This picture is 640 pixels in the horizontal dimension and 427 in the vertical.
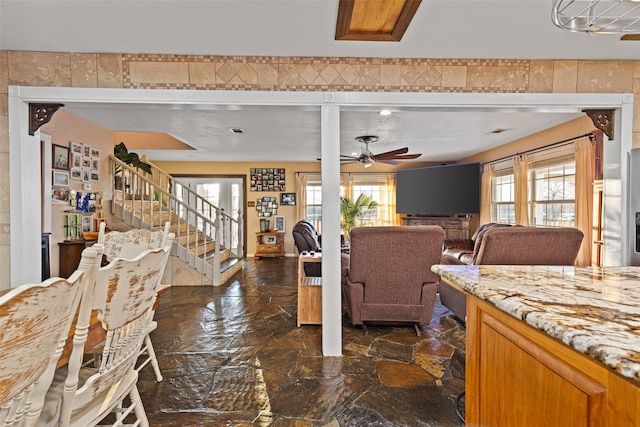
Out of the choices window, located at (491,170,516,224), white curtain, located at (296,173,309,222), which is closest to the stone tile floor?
window, located at (491,170,516,224)

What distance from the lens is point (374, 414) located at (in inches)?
70.7

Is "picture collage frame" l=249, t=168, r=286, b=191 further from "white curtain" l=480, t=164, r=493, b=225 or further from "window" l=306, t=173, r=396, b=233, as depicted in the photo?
"white curtain" l=480, t=164, r=493, b=225

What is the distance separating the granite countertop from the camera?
0.55m

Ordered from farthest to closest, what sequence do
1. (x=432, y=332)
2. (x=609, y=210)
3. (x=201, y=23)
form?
(x=432, y=332) < (x=609, y=210) < (x=201, y=23)

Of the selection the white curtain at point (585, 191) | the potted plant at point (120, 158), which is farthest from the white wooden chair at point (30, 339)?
the white curtain at point (585, 191)

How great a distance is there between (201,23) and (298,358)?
2.49 meters

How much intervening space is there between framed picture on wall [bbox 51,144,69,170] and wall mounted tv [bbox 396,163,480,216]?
5.97m

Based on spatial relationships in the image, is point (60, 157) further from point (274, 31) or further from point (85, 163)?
point (274, 31)

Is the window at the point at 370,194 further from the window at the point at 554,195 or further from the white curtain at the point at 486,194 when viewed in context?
the window at the point at 554,195

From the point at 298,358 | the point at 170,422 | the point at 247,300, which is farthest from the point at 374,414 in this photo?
the point at 247,300

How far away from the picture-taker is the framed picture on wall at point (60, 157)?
3475 mm

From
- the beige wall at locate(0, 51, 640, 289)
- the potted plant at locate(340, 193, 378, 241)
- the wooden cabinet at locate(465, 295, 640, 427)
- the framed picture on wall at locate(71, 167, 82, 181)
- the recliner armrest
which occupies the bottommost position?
the recliner armrest

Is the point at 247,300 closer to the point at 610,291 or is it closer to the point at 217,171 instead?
the point at 610,291

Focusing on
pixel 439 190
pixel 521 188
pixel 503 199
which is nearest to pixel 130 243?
pixel 521 188
